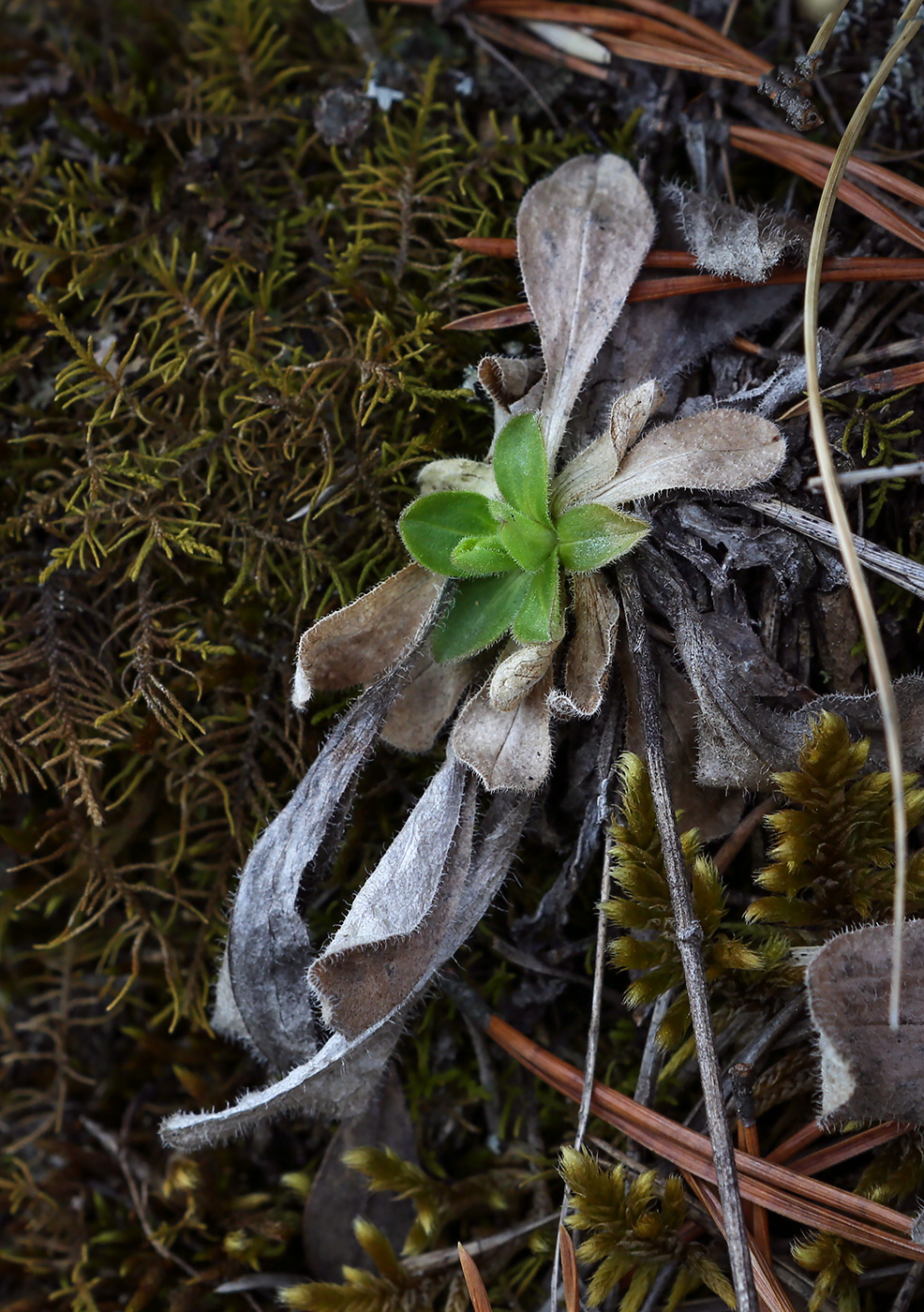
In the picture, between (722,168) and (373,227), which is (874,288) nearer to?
(722,168)

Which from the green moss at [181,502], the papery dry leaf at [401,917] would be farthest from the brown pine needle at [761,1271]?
the papery dry leaf at [401,917]

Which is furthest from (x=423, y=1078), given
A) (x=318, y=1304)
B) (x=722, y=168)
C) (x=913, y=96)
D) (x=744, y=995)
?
(x=913, y=96)

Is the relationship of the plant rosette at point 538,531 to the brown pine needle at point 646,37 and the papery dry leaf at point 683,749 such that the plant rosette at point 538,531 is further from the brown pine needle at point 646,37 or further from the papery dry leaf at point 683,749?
the brown pine needle at point 646,37

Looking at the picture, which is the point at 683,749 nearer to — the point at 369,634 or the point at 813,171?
the point at 369,634

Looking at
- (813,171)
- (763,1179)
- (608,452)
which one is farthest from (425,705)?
(813,171)

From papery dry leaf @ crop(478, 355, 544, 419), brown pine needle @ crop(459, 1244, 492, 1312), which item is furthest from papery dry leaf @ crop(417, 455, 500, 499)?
brown pine needle @ crop(459, 1244, 492, 1312)

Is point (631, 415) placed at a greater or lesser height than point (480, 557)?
greater
